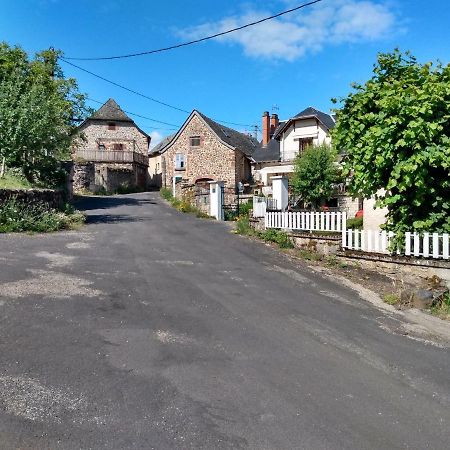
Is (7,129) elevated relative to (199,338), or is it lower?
elevated

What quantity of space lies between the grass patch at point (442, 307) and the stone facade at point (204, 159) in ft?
88.6

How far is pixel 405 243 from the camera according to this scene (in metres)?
9.77

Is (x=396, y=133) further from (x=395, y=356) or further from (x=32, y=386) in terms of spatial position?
(x=32, y=386)

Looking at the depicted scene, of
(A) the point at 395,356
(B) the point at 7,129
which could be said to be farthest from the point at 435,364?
(B) the point at 7,129

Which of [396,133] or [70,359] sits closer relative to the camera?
[70,359]

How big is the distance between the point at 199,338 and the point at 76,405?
1954 mm

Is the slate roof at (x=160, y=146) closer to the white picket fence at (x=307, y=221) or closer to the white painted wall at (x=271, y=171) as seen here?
the white painted wall at (x=271, y=171)

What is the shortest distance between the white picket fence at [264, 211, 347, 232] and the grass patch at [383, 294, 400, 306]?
304 centimetres

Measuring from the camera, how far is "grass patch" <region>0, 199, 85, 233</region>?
12.4 meters

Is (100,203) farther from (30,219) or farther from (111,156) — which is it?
(111,156)

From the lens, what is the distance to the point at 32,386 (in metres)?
3.76

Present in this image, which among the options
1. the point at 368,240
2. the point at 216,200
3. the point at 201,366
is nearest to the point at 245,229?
the point at 368,240

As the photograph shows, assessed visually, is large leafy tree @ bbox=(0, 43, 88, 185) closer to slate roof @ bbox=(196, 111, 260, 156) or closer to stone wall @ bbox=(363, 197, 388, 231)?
stone wall @ bbox=(363, 197, 388, 231)

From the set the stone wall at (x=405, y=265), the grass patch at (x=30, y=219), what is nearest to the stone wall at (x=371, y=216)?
the stone wall at (x=405, y=265)
